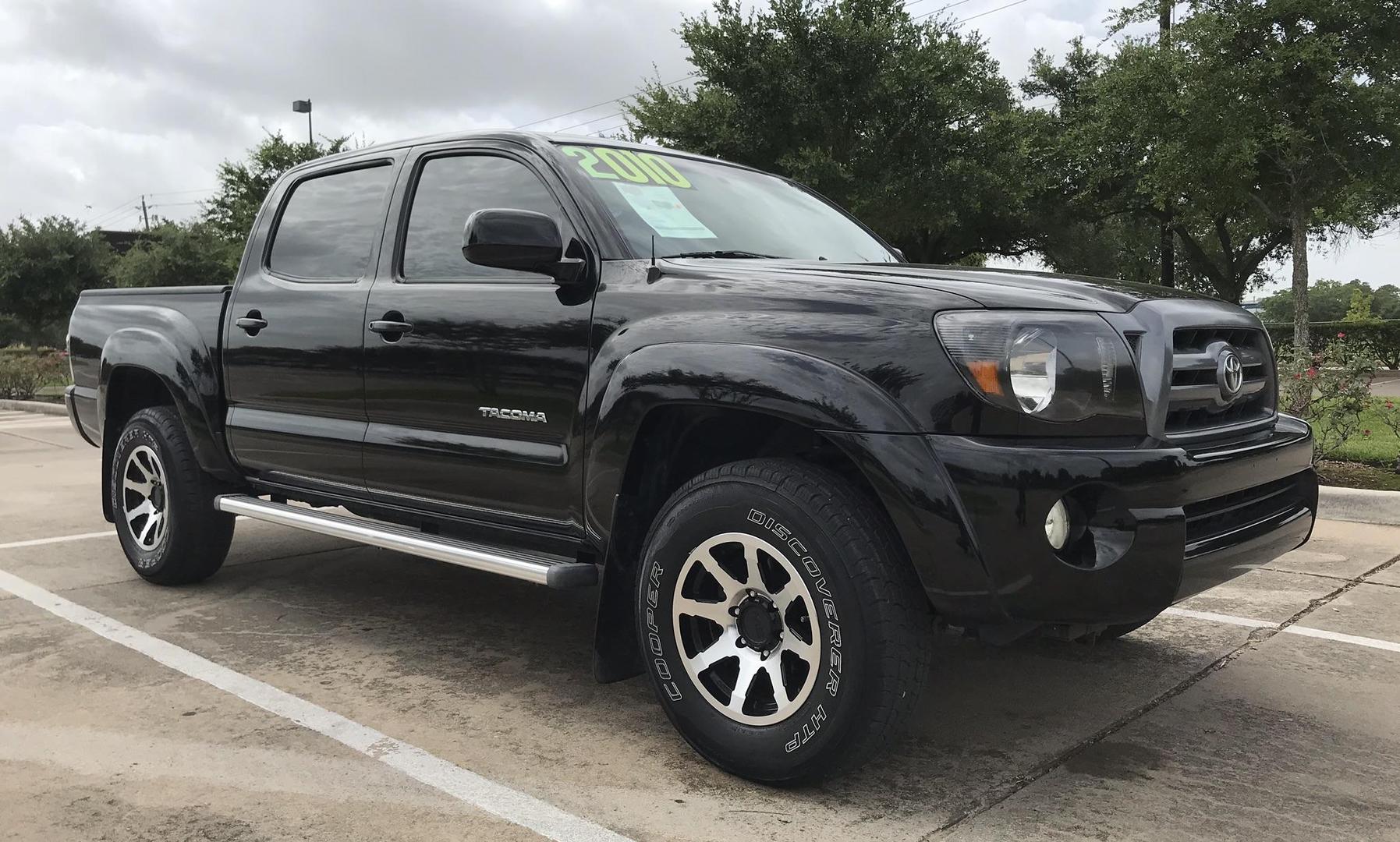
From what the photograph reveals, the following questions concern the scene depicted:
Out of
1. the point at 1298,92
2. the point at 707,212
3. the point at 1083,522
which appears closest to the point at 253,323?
the point at 707,212

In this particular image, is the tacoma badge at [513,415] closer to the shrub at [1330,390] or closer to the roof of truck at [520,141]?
the roof of truck at [520,141]

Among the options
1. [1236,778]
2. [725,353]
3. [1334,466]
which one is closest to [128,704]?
[725,353]

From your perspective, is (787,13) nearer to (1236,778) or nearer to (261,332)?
(261,332)

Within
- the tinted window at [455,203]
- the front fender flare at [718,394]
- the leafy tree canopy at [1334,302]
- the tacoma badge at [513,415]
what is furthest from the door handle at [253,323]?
the leafy tree canopy at [1334,302]

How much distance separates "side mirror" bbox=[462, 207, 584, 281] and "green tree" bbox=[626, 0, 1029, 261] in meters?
16.0

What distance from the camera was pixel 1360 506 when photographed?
6621 millimetres

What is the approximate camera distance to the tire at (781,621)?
8.98ft

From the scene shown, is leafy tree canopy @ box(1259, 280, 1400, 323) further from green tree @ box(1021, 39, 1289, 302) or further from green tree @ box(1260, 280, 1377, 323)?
green tree @ box(1021, 39, 1289, 302)

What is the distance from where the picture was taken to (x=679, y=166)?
4184 mm

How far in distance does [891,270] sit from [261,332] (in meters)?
2.65

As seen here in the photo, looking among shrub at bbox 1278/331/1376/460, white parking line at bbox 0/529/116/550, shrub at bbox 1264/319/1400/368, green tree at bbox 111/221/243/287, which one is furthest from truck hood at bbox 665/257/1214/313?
green tree at bbox 111/221/243/287

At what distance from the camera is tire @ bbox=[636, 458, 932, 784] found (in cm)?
274

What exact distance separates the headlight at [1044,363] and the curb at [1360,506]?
15.5 ft

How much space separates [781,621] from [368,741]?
1.27 meters
